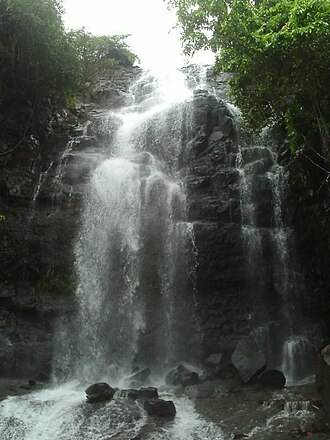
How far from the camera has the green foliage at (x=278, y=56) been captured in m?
10.2

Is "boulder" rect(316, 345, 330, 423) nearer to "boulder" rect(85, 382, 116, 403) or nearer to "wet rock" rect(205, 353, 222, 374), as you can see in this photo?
"wet rock" rect(205, 353, 222, 374)

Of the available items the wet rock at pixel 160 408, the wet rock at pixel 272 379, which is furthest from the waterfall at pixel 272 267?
the wet rock at pixel 160 408

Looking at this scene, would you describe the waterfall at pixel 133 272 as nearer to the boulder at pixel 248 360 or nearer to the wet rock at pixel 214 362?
the wet rock at pixel 214 362

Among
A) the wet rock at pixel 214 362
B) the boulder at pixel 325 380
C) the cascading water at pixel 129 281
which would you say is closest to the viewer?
the boulder at pixel 325 380

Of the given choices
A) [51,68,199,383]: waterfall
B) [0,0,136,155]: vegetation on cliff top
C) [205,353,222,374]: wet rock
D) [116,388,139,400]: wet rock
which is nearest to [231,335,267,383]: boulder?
[205,353,222,374]: wet rock

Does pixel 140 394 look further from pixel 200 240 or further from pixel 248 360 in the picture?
pixel 200 240

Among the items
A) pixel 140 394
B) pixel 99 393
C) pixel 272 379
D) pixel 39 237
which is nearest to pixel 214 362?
pixel 272 379

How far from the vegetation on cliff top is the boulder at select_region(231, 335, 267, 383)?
10.3 m

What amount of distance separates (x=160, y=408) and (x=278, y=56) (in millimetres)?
8656

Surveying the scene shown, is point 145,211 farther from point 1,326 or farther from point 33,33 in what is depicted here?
point 33,33

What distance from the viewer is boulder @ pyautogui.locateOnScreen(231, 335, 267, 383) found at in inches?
414

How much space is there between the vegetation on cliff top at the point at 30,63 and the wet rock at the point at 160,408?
33.6 feet

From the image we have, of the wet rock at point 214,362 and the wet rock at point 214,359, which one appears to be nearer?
the wet rock at point 214,362

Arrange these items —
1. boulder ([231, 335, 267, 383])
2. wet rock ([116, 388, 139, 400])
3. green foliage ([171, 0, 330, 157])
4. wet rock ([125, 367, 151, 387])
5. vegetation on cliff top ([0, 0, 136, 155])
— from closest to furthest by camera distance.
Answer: wet rock ([116, 388, 139, 400])
green foliage ([171, 0, 330, 157])
boulder ([231, 335, 267, 383])
wet rock ([125, 367, 151, 387])
vegetation on cliff top ([0, 0, 136, 155])
